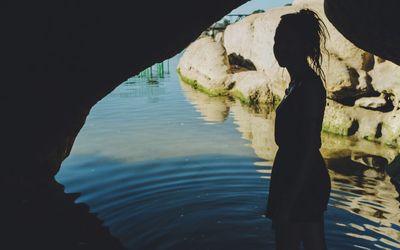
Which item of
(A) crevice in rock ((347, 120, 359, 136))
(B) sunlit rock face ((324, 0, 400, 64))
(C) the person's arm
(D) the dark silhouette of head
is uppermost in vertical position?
(B) sunlit rock face ((324, 0, 400, 64))

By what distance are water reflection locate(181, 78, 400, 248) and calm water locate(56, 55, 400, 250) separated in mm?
19

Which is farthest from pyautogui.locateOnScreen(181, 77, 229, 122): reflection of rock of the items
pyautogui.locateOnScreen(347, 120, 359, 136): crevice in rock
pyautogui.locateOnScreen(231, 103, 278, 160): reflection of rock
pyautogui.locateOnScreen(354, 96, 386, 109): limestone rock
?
pyautogui.locateOnScreen(354, 96, 386, 109): limestone rock

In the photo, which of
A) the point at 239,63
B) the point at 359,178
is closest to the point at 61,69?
the point at 359,178

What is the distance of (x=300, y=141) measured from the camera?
8.21 feet

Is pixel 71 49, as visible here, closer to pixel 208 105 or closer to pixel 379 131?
pixel 379 131

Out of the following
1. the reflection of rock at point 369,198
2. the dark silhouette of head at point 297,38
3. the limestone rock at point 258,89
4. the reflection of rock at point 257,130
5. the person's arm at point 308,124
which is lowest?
the reflection of rock at point 369,198

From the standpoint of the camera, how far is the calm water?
202 inches

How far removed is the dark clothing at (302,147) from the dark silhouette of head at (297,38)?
184 mm

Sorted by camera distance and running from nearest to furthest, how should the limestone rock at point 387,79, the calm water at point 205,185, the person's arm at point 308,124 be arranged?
the person's arm at point 308,124
the calm water at point 205,185
the limestone rock at point 387,79

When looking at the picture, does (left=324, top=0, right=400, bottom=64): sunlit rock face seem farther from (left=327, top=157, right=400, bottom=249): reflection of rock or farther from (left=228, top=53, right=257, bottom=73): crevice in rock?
(left=228, top=53, right=257, bottom=73): crevice in rock

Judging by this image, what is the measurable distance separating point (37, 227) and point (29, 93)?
1965mm

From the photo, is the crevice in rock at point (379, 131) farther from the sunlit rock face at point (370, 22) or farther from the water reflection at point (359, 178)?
the sunlit rock face at point (370, 22)

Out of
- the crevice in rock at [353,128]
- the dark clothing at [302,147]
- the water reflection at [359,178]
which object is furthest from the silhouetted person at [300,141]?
the crevice in rock at [353,128]

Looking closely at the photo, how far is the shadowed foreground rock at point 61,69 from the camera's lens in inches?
168
